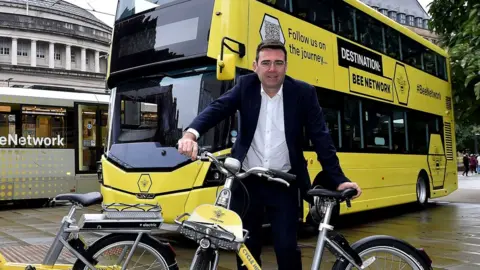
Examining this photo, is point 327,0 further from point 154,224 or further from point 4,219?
point 4,219

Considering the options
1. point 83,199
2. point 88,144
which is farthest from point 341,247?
point 88,144

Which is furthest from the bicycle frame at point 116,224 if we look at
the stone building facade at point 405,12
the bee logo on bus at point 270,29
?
the stone building facade at point 405,12

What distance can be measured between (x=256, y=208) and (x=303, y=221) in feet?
15.1

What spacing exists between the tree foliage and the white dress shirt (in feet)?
14.8

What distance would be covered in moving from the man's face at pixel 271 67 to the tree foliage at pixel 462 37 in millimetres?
4593

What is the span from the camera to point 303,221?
7.69 m

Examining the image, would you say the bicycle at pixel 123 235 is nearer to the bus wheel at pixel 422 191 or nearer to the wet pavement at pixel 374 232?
the wet pavement at pixel 374 232

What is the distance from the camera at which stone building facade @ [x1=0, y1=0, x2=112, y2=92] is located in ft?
184

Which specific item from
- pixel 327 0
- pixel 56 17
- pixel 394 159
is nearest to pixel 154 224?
pixel 327 0

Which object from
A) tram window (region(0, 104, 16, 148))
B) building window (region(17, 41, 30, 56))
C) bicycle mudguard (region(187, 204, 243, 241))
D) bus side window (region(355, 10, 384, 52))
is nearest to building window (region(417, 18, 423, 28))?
building window (region(17, 41, 30, 56))

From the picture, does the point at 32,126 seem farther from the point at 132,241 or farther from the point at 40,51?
the point at 40,51

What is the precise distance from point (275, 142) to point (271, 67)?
1.59 feet

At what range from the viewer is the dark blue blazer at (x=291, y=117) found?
3.20 meters

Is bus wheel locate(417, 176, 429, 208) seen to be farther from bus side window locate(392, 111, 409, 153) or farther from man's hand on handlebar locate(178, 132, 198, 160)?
man's hand on handlebar locate(178, 132, 198, 160)
